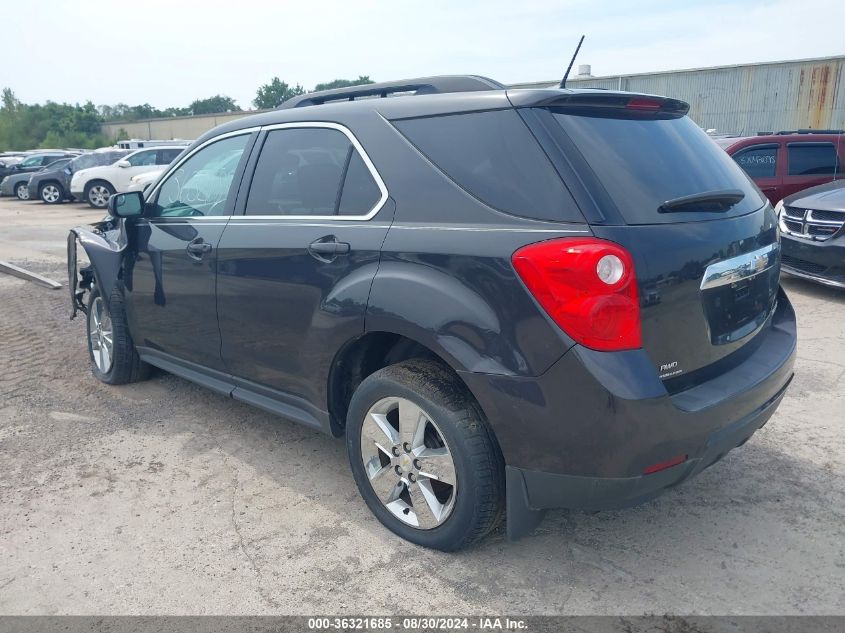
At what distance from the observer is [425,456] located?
2.82 meters

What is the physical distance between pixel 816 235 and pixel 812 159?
2823 mm

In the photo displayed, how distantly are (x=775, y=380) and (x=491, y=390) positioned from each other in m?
1.24

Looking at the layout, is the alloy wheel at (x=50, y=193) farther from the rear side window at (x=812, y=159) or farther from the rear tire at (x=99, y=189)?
the rear side window at (x=812, y=159)

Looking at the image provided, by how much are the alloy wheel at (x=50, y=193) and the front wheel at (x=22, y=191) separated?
205 centimetres

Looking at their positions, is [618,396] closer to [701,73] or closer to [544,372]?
[544,372]

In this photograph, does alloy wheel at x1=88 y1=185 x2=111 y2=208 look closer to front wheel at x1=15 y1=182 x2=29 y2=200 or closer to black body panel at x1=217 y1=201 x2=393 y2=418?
front wheel at x1=15 y1=182 x2=29 y2=200

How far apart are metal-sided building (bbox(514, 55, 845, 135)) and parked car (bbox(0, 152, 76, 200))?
1964cm

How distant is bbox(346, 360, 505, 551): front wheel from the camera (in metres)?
2.65

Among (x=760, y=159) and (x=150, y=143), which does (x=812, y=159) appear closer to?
(x=760, y=159)

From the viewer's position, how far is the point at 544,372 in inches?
93.7

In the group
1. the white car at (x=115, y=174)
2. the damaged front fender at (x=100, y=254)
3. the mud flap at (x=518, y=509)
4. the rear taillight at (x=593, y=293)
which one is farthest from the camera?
the white car at (x=115, y=174)

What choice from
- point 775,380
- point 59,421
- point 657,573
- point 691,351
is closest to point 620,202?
point 691,351

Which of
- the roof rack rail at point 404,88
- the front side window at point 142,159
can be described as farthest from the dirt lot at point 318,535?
the front side window at point 142,159

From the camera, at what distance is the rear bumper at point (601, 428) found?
232 cm
